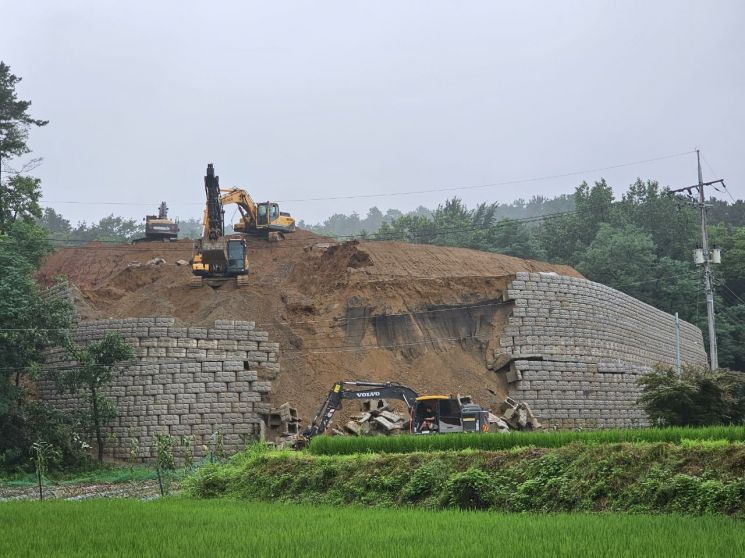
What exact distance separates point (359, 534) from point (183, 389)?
1613cm

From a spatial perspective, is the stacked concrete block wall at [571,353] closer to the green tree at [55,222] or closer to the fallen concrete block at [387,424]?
the fallen concrete block at [387,424]

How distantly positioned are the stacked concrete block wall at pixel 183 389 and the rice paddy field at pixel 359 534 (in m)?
12.0

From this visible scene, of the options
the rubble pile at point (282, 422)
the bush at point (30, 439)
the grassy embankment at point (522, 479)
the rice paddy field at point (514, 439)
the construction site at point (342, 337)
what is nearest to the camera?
the grassy embankment at point (522, 479)

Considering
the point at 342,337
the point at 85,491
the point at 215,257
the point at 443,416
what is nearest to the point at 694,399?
the point at 443,416

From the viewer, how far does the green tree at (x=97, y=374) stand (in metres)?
24.8

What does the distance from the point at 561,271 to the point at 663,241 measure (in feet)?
56.1

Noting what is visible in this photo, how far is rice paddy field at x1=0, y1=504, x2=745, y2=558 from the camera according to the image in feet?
28.3

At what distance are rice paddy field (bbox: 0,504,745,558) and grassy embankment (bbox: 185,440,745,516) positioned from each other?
784mm

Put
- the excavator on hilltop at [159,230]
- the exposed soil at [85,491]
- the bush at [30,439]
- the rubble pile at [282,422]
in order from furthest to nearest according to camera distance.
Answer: the excavator on hilltop at [159,230]
the rubble pile at [282,422]
the bush at [30,439]
the exposed soil at [85,491]

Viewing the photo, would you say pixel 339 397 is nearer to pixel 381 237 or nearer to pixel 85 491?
pixel 85 491

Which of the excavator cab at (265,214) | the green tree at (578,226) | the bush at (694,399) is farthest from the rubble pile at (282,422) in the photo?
the green tree at (578,226)

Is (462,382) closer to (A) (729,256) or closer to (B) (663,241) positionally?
(A) (729,256)

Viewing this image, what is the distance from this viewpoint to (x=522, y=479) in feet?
43.4

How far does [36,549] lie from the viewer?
Answer: 9.89m
